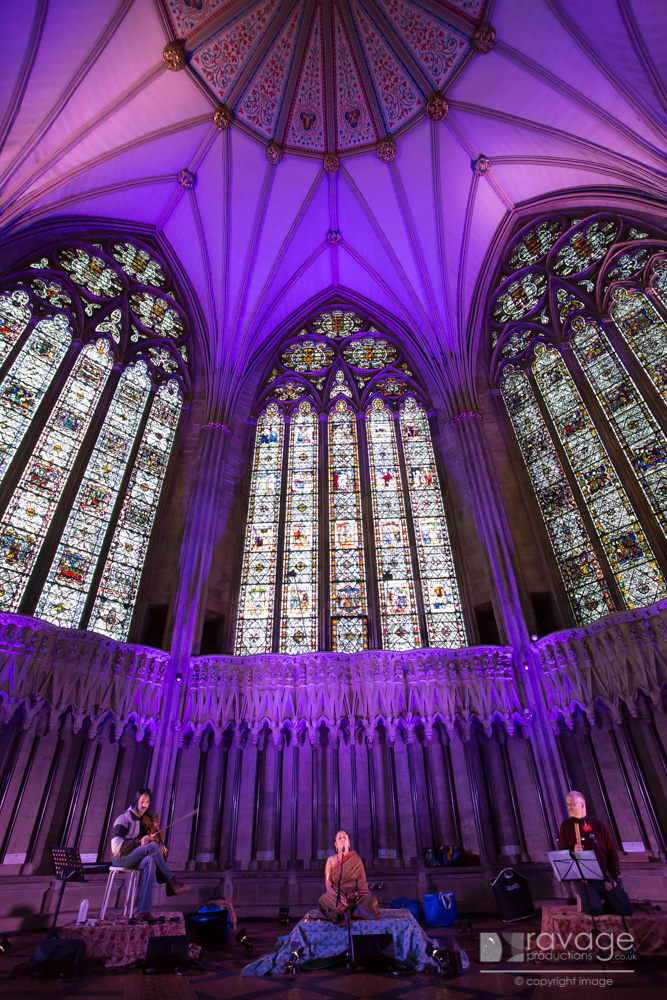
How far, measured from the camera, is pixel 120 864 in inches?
218

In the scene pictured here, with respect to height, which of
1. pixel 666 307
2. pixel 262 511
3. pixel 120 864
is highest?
pixel 666 307

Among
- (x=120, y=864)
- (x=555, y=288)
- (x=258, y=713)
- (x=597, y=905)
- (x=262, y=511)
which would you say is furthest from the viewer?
(x=555, y=288)

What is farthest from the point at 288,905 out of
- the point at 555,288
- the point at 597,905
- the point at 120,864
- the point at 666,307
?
the point at 555,288

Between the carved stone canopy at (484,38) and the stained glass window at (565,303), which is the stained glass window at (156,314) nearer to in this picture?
the carved stone canopy at (484,38)

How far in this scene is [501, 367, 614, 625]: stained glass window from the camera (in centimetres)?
1098

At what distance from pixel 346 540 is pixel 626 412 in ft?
21.7

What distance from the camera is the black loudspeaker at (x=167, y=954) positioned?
15.3 ft

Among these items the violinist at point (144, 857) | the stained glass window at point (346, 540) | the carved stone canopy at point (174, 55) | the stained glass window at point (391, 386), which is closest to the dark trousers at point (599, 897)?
the violinist at point (144, 857)

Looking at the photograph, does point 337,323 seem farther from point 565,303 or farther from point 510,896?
point 510,896

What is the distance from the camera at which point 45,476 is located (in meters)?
11.2

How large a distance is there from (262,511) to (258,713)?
5.25 meters

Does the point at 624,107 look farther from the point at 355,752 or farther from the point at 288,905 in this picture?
the point at 288,905

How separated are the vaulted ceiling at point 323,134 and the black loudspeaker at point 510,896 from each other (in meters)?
11.2

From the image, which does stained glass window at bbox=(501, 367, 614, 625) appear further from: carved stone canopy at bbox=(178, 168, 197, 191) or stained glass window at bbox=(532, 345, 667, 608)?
carved stone canopy at bbox=(178, 168, 197, 191)
